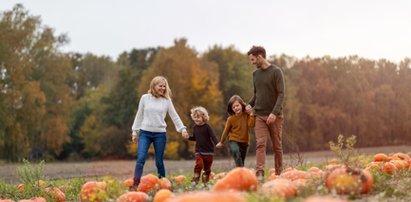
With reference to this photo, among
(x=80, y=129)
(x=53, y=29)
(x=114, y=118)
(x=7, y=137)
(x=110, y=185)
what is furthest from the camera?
(x=80, y=129)

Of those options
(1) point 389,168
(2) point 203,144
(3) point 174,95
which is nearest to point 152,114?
(2) point 203,144

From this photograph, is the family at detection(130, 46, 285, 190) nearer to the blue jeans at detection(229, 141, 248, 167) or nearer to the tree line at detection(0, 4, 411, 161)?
the blue jeans at detection(229, 141, 248, 167)

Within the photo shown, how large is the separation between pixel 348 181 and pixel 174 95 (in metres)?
33.0

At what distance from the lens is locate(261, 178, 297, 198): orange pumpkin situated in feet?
16.2

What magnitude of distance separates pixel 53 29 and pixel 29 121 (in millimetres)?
6924

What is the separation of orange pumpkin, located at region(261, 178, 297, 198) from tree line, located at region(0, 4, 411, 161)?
28.1 metres

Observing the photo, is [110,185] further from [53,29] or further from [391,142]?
[391,142]

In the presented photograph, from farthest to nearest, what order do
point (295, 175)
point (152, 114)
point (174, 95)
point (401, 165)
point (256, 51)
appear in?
point (174, 95) → point (152, 114) → point (401, 165) → point (256, 51) → point (295, 175)

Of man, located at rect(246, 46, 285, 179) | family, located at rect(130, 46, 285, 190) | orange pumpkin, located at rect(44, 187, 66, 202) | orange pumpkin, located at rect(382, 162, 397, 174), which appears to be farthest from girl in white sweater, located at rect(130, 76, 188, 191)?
orange pumpkin, located at rect(382, 162, 397, 174)

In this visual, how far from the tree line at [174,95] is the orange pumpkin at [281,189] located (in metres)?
28.1

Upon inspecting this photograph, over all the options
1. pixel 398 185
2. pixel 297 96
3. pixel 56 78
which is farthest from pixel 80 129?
pixel 398 185

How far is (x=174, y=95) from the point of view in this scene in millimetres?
38156

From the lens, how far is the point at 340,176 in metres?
5.30

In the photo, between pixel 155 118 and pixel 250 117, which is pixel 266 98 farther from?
pixel 155 118
